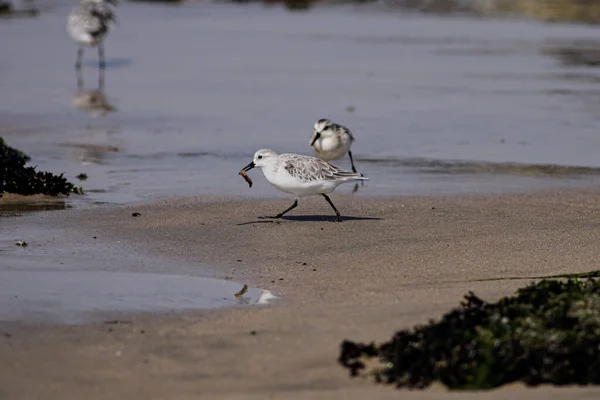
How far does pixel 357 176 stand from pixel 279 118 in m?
8.25

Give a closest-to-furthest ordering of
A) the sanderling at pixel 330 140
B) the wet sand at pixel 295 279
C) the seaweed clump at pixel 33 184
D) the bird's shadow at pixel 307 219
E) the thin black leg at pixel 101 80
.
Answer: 1. the wet sand at pixel 295 279
2. the bird's shadow at pixel 307 219
3. the seaweed clump at pixel 33 184
4. the sanderling at pixel 330 140
5. the thin black leg at pixel 101 80

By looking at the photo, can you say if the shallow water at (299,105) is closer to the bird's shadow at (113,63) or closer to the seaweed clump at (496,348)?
the bird's shadow at (113,63)

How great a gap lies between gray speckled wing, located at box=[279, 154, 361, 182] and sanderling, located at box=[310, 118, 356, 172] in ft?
10.1

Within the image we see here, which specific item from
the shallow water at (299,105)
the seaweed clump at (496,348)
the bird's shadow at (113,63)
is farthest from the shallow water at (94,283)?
the bird's shadow at (113,63)

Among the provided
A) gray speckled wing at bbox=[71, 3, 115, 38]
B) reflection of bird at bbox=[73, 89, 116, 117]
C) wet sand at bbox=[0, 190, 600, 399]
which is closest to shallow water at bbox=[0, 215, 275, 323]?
wet sand at bbox=[0, 190, 600, 399]

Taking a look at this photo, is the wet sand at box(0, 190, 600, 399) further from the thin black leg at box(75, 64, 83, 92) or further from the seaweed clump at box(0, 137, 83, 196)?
the thin black leg at box(75, 64, 83, 92)

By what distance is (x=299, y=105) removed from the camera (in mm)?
21406

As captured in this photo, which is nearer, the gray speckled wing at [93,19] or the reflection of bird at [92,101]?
the reflection of bird at [92,101]

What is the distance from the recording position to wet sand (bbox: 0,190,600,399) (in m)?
6.79

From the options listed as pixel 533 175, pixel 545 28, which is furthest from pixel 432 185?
pixel 545 28

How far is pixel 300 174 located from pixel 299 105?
9.96m

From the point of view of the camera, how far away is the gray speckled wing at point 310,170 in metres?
11.6

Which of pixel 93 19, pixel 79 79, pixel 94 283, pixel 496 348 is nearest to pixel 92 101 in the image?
pixel 79 79

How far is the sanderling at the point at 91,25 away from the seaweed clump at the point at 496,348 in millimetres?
20322
